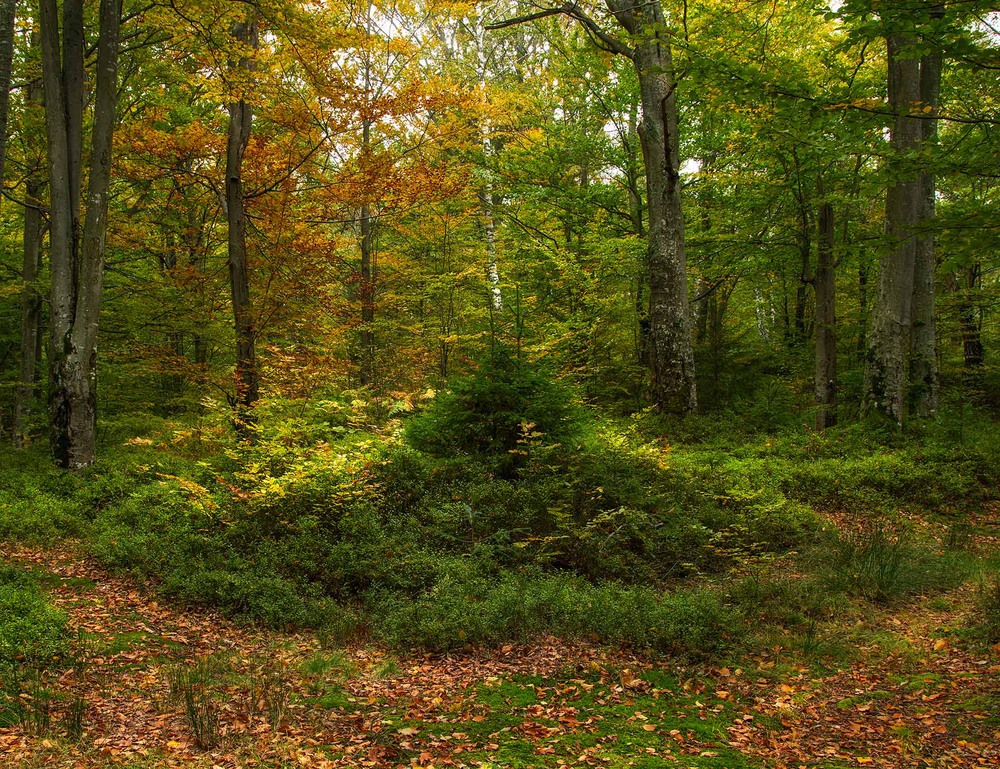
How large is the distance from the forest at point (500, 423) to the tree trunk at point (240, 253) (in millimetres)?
64

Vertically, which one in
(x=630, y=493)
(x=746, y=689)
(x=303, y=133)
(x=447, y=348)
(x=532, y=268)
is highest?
(x=303, y=133)

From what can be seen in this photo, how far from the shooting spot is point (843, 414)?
1222cm

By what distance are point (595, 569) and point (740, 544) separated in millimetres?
1871

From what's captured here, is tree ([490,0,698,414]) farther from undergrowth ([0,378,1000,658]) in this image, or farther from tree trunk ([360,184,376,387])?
tree trunk ([360,184,376,387])

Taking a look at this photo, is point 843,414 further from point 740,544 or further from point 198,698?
point 198,698

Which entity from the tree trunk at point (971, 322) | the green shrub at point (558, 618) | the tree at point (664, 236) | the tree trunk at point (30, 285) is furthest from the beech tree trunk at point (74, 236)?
the tree trunk at point (971, 322)

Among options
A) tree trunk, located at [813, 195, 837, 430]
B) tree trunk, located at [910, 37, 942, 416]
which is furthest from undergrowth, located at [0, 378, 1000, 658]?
tree trunk, located at [813, 195, 837, 430]

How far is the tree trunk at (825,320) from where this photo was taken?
475 inches

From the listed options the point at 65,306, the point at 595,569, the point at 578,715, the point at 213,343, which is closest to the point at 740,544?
the point at 595,569

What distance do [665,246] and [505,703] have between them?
8521 mm

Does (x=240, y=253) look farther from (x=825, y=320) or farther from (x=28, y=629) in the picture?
(x=825, y=320)

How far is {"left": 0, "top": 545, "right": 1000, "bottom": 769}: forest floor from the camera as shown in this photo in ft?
11.4

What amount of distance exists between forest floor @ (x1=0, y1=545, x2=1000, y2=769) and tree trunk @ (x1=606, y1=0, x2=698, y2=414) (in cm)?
581

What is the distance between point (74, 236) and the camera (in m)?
9.20
